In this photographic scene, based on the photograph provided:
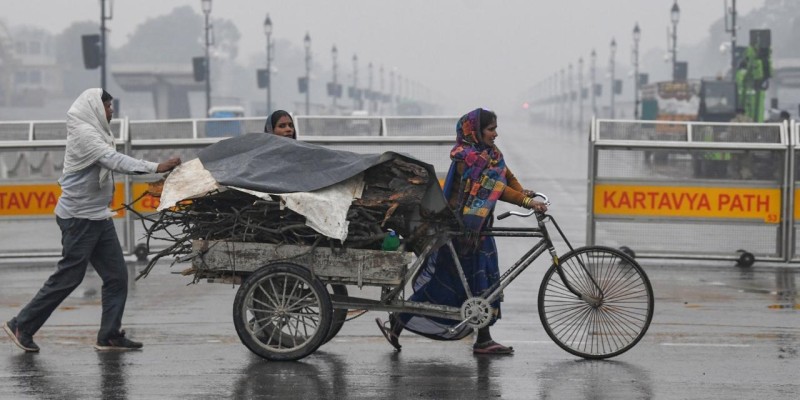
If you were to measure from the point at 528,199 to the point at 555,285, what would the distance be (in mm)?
595

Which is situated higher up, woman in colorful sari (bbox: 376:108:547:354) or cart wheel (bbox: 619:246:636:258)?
woman in colorful sari (bbox: 376:108:547:354)

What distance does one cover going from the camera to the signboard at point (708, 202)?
1530 cm

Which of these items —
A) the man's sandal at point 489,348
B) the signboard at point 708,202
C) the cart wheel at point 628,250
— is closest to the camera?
the man's sandal at point 489,348

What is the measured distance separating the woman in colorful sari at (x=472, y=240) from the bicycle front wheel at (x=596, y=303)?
0.38m

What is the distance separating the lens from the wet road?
7734 millimetres

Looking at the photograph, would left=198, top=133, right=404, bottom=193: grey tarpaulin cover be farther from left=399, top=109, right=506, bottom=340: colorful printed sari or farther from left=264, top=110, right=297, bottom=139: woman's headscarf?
left=264, top=110, right=297, bottom=139: woman's headscarf

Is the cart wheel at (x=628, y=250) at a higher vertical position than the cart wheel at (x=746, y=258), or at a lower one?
higher

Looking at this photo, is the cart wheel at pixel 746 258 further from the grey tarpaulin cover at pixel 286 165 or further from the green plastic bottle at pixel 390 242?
the green plastic bottle at pixel 390 242

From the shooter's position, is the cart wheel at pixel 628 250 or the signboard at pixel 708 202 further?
the signboard at pixel 708 202

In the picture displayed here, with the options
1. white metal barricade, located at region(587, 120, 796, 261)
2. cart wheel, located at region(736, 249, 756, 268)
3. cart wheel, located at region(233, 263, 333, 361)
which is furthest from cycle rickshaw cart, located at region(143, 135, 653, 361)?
cart wheel, located at region(736, 249, 756, 268)

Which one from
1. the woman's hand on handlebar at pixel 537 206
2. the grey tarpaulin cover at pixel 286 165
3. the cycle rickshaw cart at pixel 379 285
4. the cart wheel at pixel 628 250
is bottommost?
the cart wheel at pixel 628 250

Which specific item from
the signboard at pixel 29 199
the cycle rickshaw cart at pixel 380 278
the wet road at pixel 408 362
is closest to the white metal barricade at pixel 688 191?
the wet road at pixel 408 362

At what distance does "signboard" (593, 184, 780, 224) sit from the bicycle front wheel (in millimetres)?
6358

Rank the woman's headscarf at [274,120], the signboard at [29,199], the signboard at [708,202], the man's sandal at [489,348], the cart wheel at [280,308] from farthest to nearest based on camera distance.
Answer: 1. the signboard at [29,199]
2. the signboard at [708,202]
3. the woman's headscarf at [274,120]
4. the man's sandal at [489,348]
5. the cart wheel at [280,308]
